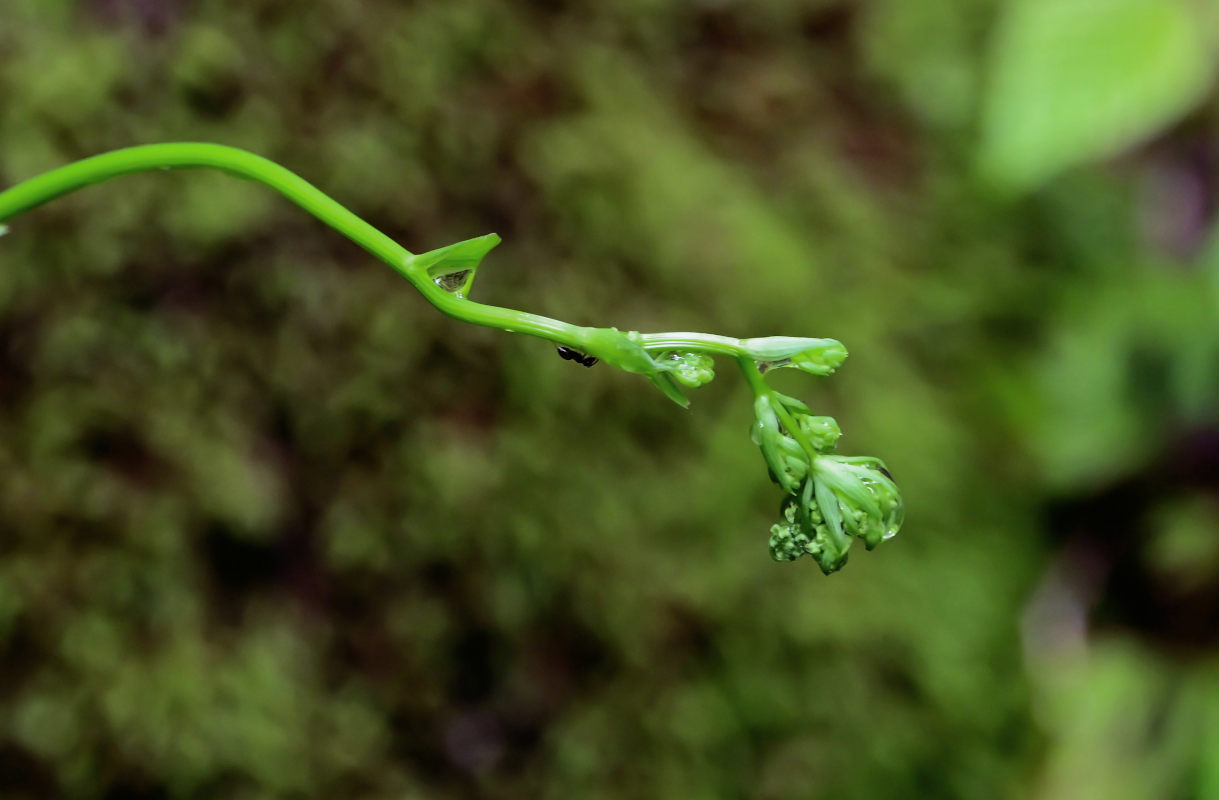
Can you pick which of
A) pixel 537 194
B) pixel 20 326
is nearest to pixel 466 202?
pixel 537 194

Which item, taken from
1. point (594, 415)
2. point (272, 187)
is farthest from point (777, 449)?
point (594, 415)

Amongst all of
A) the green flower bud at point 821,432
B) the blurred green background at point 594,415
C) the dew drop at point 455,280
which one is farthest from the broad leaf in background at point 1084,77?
the dew drop at point 455,280

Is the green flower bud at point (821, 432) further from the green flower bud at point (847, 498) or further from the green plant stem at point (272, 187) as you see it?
the green plant stem at point (272, 187)

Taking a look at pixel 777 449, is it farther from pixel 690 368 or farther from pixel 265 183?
pixel 265 183

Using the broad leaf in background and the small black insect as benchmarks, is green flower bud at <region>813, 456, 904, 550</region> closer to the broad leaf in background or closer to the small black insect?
the small black insect

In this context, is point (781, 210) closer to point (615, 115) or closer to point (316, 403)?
point (615, 115)

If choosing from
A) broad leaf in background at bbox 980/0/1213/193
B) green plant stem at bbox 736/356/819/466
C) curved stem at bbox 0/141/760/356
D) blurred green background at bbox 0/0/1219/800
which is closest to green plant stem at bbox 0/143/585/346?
curved stem at bbox 0/141/760/356
